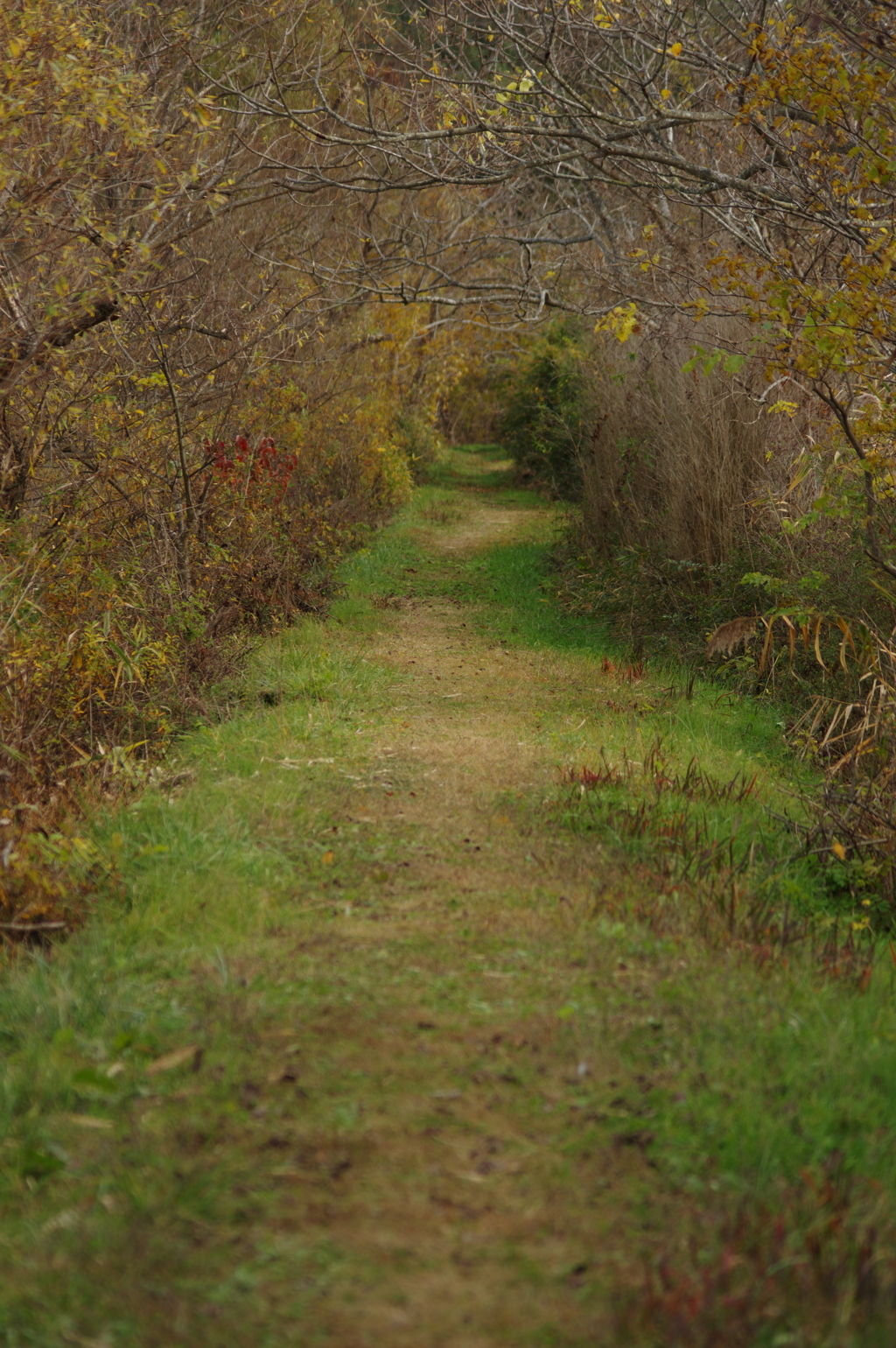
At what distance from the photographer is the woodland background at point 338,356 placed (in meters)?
5.59

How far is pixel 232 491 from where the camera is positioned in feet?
30.1

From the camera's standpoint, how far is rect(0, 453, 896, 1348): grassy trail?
235 cm

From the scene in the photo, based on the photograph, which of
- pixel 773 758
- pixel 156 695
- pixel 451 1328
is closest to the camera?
pixel 451 1328

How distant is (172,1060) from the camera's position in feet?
10.0

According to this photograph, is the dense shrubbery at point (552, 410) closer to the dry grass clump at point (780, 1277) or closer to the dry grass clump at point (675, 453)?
the dry grass clump at point (675, 453)

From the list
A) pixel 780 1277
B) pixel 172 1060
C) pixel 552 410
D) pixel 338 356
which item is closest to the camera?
pixel 780 1277

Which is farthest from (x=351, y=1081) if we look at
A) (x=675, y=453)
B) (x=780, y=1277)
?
(x=675, y=453)

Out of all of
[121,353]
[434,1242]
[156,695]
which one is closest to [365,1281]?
[434,1242]

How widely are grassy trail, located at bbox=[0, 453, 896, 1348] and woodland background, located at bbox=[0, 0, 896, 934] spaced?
74 centimetres

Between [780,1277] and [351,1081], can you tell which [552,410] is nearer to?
[351,1081]

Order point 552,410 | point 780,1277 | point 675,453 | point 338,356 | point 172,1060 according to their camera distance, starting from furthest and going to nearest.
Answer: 1. point 552,410
2. point 338,356
3. point 675,453
4. point 172,1060
5. point 780,1277

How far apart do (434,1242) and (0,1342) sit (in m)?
0.89

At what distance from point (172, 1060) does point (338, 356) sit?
10962 mm

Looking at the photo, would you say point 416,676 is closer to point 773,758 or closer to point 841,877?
point 773,758
